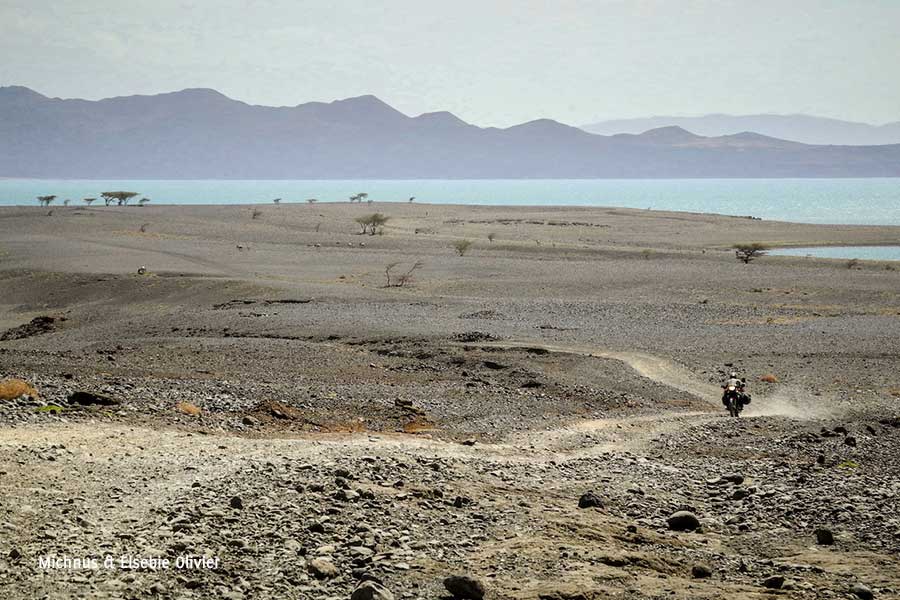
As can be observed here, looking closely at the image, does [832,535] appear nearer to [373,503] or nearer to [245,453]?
[373,503]

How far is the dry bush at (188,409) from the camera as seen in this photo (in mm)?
14328

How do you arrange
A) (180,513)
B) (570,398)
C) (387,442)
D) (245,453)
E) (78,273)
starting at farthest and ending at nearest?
(78,273), (570,398), (387,442), (245,453), (180,513)

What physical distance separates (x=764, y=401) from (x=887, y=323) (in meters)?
12.8

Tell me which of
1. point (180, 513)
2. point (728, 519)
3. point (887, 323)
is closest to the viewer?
point (180, 513)

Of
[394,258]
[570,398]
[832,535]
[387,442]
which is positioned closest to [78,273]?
[394,258]

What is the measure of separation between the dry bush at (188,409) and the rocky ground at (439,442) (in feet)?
0.21

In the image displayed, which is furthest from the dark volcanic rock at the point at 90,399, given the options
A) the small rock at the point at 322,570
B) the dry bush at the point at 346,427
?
the small rock at the point at 322,570

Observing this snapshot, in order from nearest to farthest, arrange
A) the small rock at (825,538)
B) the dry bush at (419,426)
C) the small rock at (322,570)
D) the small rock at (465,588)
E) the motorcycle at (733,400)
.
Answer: the small rock at (465,588) → the small rock at (322,570) → the small rock at (825,538) → the dry bush at (419,426) → the motorcycle at (733,400)

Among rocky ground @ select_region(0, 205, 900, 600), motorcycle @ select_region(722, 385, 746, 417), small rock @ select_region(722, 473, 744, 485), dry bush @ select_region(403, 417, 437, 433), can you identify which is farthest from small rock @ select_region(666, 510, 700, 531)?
motorcycle @ select_region(722, 385, 746, 417)

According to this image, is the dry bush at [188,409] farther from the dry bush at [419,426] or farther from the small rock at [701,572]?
the small rock at [701,572]

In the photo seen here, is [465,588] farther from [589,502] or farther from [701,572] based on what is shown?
[589,502]

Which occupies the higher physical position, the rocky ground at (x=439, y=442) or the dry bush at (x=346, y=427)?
the rocky ground at (x=439, y=442)

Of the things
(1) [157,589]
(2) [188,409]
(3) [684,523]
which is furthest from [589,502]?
(2) [188,409]

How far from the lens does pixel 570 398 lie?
1838 cm
